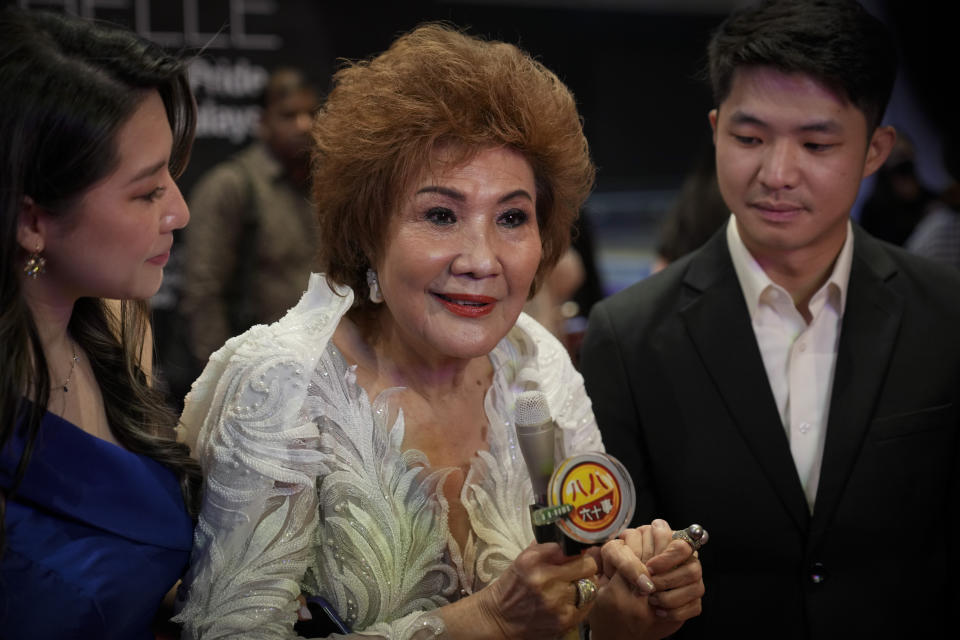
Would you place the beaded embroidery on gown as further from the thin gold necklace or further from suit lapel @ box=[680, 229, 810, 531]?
suit lapel @ box=[680, 229, 810, 531]

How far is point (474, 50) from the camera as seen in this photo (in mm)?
1948

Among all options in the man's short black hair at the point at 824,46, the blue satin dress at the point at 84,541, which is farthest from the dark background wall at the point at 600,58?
the blue satin dress at the point at 84,541

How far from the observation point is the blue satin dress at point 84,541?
156cm

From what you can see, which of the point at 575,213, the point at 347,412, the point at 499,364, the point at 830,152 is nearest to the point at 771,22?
the point at 830,152

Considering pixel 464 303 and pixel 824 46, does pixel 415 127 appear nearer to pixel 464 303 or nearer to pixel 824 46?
pixel 464 303

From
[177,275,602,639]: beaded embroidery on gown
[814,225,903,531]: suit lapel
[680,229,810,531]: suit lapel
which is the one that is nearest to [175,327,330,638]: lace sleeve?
[177,275,602,639]: beaded embroidery on gown

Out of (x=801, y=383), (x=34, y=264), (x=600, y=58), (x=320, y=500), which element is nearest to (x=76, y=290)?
(x=34, y=264)

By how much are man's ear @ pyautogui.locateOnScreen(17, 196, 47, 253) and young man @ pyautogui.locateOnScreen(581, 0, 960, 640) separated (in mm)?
1335

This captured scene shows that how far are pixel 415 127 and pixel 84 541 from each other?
94 cm

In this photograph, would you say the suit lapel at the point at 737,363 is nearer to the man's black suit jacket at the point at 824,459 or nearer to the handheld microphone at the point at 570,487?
the man's black suit jacket at the point at 824,459

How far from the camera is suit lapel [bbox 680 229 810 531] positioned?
2.25m

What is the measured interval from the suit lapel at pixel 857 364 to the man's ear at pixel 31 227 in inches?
66.6

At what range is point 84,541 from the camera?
1.63 meters

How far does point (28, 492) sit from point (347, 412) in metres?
0.58
